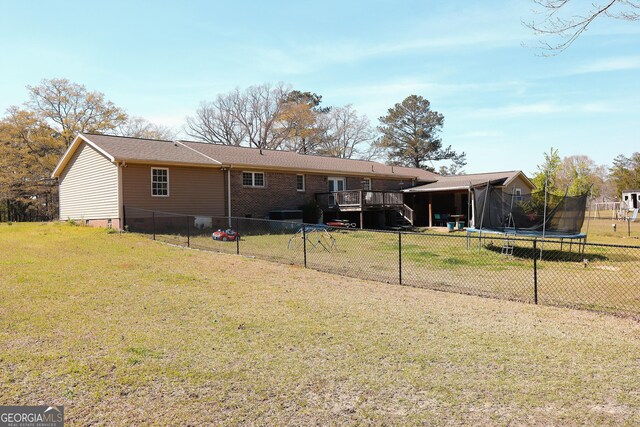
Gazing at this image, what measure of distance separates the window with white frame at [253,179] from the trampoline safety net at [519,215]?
443 inches

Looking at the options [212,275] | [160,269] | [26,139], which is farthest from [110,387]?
[26,139]

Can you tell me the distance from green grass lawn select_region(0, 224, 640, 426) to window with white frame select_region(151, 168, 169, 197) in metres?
11.2

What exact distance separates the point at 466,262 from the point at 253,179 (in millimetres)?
13224

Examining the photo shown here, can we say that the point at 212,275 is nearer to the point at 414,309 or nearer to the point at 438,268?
the point at 414,309

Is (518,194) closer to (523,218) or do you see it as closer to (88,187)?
(523,218)

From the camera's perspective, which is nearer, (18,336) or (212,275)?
(18,336)

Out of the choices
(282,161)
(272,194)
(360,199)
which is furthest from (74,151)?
(360,199)

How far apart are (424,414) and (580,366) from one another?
195 cm

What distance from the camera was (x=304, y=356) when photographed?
4.35 m

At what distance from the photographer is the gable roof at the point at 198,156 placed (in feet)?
60.7

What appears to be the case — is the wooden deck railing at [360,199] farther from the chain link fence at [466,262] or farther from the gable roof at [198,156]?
the chain link fence at [466,262]

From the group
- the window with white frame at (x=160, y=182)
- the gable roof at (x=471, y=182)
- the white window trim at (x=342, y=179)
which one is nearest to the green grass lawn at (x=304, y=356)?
the window with white frame at (x=160, y=182)

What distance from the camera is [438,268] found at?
10.6 metres

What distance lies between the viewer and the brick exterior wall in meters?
21.5
